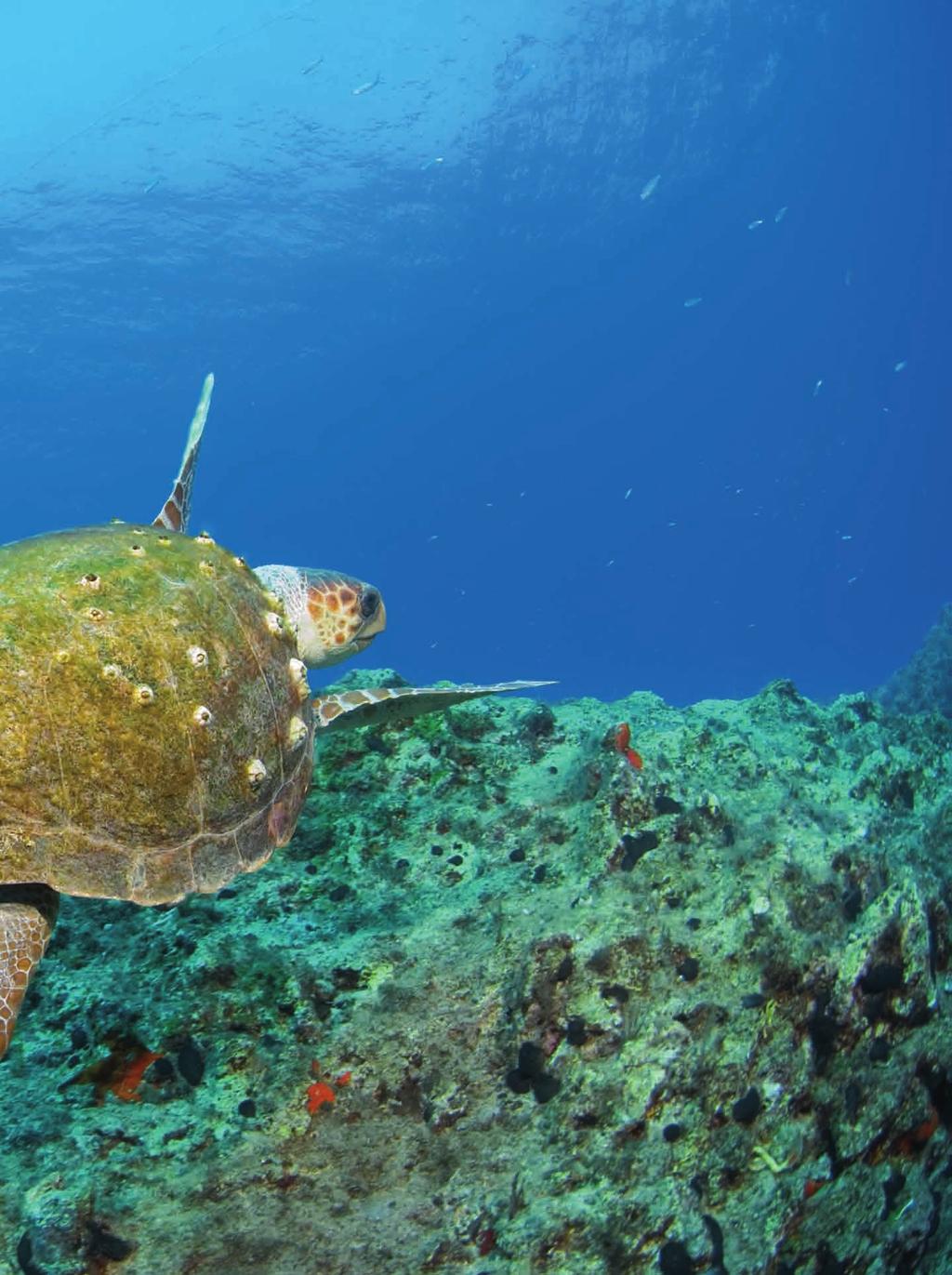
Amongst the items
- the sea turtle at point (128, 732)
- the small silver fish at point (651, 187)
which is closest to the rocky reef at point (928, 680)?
the sea turtle at point (128, 732)

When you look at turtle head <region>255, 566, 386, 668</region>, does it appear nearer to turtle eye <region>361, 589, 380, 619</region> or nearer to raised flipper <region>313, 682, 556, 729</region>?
turtle eye <region>361, 589, 380, 619</region>

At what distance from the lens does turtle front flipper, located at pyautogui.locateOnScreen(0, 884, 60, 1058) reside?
2.05 m

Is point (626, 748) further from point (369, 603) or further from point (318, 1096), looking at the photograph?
point (318, 1096)

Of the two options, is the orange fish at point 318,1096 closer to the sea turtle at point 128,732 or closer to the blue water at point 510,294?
the sea turtle at point 128,732

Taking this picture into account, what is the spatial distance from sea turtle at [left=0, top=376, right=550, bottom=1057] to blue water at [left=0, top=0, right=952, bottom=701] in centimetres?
4701

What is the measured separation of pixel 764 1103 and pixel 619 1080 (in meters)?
0.45

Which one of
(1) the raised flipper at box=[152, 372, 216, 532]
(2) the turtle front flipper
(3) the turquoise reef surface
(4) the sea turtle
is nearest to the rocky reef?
(3) the turquoise reef surface

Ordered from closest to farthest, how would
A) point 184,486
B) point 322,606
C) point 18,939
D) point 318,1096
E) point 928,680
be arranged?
point 18,939
point 318,1096
point 322,606
point 184,486
point 928,680

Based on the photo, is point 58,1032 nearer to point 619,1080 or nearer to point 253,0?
point 619,1080

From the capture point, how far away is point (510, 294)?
6469 cm

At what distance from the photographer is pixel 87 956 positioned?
2891 mm

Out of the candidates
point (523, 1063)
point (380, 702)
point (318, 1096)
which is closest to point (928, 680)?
point (380, 702)

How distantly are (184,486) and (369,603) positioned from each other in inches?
43.7

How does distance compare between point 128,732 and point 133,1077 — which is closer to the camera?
point 128,732
